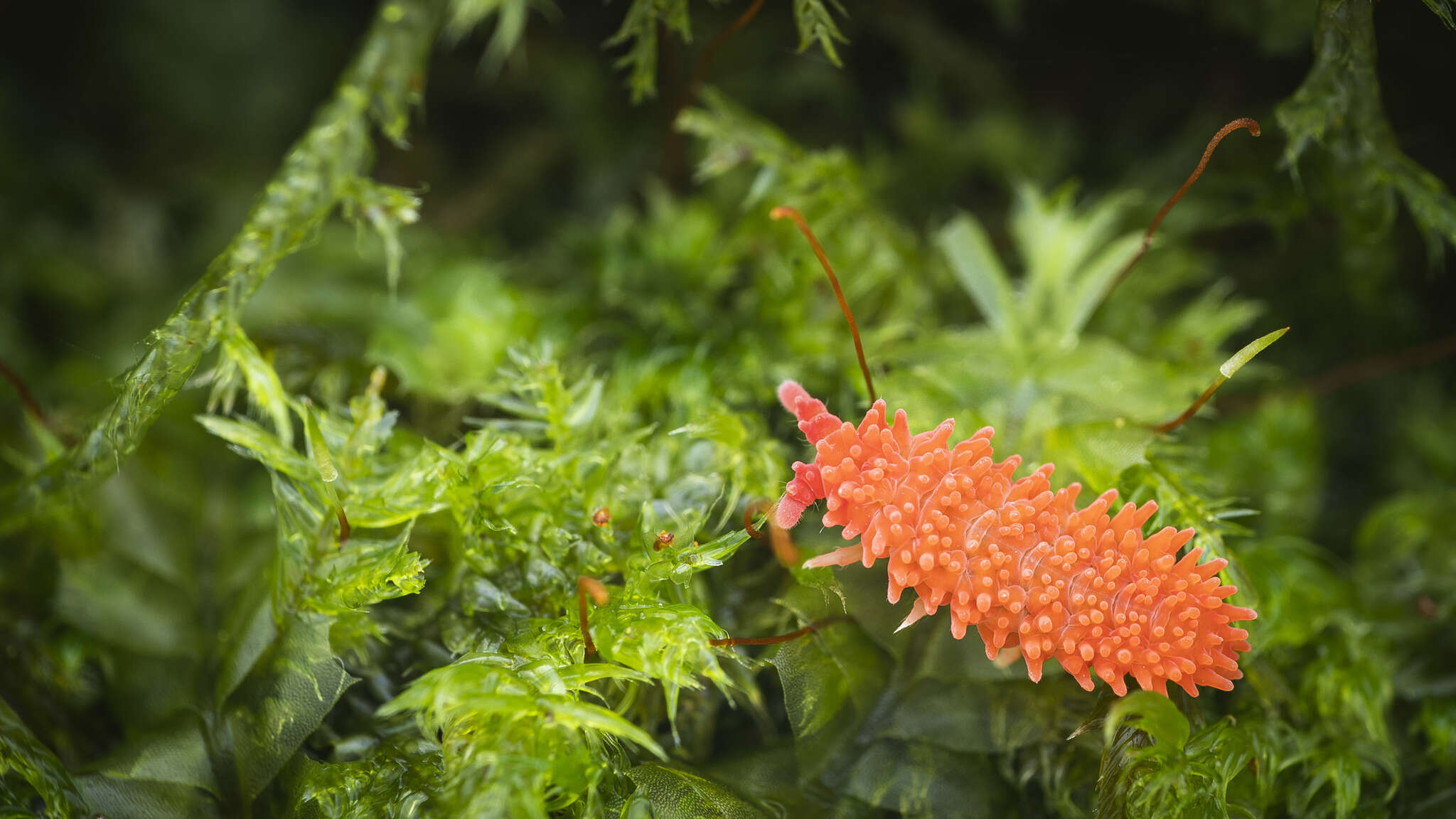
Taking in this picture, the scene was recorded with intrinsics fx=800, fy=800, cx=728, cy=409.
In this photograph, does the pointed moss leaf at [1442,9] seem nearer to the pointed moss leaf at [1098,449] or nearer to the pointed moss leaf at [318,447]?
the pointed moss leaf at [1098,449]

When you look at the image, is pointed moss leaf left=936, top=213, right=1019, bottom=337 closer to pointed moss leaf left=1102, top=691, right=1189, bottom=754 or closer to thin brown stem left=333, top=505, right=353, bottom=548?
pointed moss leaf left=1102, top=691, right=1189, bottom=754

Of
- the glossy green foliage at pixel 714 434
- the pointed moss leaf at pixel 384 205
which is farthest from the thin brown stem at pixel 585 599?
the pointed moss leaf at pixel 384 205

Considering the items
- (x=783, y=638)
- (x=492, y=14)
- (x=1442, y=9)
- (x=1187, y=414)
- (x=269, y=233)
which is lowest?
(x=783, y=638)

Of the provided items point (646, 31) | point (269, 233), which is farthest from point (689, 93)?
point (269, 233)

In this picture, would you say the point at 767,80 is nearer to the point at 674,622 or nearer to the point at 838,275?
the point at 838,275

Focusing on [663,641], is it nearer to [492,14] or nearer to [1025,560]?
[1025,560]

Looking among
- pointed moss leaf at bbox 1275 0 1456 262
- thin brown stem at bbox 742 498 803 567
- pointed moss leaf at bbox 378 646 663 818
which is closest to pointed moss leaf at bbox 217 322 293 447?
pointed moss leaf at bbox 378 646 663 818

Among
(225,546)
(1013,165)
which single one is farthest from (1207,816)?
(225,546)
